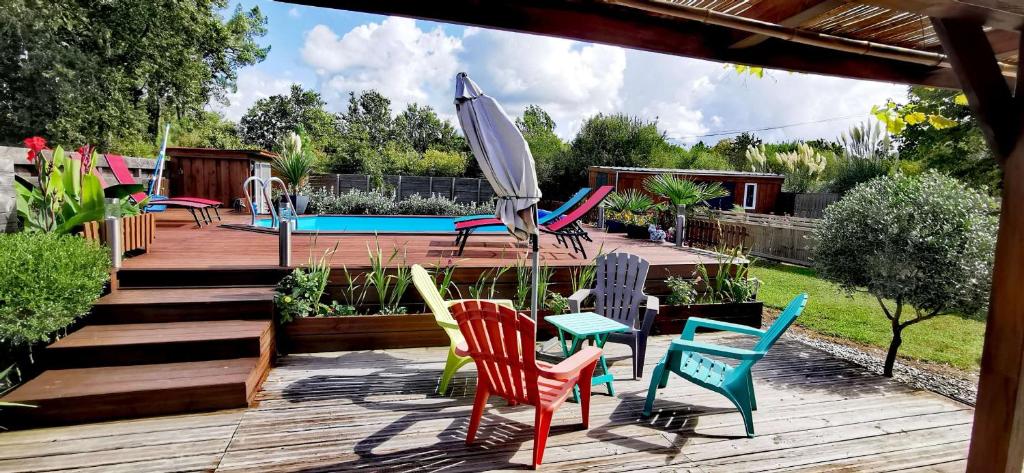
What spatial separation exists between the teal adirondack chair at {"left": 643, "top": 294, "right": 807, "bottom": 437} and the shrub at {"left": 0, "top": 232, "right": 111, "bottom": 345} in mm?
3773

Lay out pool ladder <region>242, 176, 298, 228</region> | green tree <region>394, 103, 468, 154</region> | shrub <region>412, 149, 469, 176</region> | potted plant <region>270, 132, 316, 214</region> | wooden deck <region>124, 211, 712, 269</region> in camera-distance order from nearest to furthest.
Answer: wooden deck <region>124, 211, 712, 269</region> → pool ladder <region>242, 176, 298, 228</region> → potted plant <region>270, 132, 316, 214</region> → shrub <region>412, 149, 469, 176</region> → green tree <region>394, 103, 468, 154</region>

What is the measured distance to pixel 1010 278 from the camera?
1.94 meters

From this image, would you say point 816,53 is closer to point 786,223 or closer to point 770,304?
point 770,304

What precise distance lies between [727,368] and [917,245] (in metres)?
2.26

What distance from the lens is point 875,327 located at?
6117 millimetres

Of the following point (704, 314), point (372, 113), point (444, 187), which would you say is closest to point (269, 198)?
point (704, 314)

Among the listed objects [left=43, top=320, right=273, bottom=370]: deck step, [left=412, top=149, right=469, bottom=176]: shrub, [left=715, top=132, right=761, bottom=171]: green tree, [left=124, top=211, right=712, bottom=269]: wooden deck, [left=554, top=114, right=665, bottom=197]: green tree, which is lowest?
[left=43, top=320, right=273, bottom=370]: deck step

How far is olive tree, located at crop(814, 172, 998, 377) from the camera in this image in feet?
13.2

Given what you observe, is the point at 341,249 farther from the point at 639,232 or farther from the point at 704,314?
the point at 639,232

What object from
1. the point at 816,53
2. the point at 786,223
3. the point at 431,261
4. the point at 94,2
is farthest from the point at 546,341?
the point at 94,2

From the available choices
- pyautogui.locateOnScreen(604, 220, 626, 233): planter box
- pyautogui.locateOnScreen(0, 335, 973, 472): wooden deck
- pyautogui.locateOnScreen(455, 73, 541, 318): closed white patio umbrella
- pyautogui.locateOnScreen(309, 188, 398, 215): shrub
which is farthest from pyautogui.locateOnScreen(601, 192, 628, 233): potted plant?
pyautogui.locateOnScreen(455, 73, 541, 318): closed white patio umbrella

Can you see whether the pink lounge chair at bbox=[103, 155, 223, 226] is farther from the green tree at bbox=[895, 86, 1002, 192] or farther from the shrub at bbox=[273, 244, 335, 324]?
the green tree at bbox=[895, 86, 1002, 192]

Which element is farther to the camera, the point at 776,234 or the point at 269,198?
the point at 776,234

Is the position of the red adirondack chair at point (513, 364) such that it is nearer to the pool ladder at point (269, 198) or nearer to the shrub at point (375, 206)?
the pool ladder at point (269, 198)
